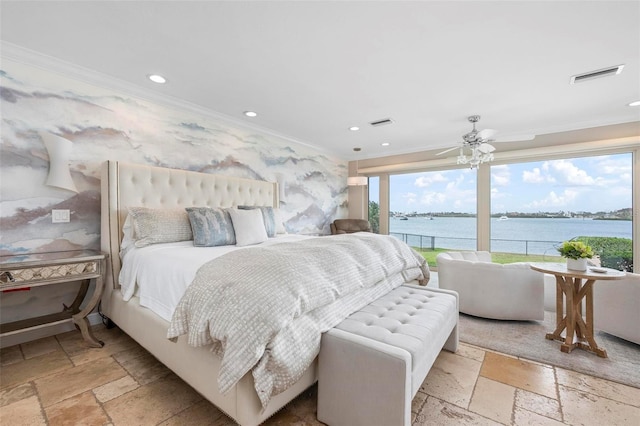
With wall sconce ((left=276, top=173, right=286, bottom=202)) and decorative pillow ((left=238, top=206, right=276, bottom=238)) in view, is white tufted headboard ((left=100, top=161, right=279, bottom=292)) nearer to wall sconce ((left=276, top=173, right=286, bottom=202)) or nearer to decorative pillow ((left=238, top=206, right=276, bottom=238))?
decorative pillow ((left=238, top=206, right=276, bottom=238))

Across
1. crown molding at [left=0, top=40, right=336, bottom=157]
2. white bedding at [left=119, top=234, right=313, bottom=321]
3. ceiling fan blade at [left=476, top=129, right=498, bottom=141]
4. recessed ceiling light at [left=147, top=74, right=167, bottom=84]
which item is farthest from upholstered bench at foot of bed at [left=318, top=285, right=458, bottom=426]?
crown molding at [left=0, top=40, right=336, bottom=157]

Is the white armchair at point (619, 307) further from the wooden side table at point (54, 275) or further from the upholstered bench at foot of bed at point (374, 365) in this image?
the wooden side table at point (54, 275)

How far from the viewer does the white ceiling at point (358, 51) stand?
6.20 ft

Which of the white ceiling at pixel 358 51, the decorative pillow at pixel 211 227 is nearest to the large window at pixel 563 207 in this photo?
the white ceiling at pixel 358 51

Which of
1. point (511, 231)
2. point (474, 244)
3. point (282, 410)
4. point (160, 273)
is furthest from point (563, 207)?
point (160, 273)

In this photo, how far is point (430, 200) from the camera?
5895mm

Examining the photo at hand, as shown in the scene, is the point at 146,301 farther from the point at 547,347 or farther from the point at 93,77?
the point at 547,347

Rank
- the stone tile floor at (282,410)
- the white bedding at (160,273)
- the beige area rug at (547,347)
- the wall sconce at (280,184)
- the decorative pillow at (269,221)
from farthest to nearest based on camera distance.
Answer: the wall sconce at (280,184), the decorative pillow at (269,221), the beige area rug at (547,347), the white bedding at (160,273), the stone tile floor at (282,410)

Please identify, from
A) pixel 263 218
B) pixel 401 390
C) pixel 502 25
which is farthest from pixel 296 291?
pixel 502 25

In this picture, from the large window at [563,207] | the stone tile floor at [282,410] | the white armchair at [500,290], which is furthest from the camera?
the large window at [563,207]

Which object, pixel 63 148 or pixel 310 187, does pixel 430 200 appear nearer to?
pixel 310 187

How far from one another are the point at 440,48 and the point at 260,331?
2501mm

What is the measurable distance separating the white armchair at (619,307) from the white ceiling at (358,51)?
1.99 m

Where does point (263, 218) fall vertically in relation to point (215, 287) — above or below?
above
